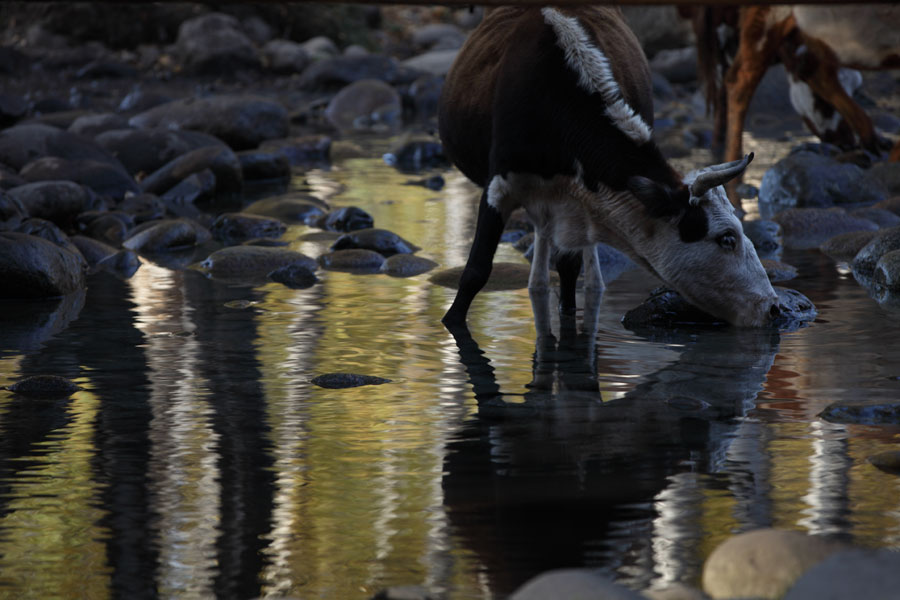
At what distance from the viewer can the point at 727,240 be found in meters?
5.27

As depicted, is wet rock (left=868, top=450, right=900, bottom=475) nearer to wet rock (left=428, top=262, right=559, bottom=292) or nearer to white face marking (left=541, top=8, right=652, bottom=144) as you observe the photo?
white face marking (left=541, top=8, right=652, bottom=144)

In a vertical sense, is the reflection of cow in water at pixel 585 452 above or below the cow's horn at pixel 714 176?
below

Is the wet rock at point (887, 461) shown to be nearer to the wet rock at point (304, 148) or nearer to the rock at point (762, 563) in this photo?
the rock at point (762, 563)

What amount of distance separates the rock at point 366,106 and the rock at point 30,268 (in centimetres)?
1105

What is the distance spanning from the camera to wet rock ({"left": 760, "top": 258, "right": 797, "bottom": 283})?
22.6 feet

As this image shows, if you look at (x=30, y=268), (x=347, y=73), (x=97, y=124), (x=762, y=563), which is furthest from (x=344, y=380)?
(x=347, y=73)

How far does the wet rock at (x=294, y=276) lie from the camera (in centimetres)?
694

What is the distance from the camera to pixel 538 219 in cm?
570

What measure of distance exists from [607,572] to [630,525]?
1.14ft

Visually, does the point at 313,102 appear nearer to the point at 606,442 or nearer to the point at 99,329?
the point at 99,329

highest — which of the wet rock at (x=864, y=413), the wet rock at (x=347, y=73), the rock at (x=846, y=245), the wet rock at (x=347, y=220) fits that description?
the wet rock at (x=347, y=73)

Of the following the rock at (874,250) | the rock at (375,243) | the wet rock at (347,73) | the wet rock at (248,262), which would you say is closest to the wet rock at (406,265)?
the rock at (375,243)

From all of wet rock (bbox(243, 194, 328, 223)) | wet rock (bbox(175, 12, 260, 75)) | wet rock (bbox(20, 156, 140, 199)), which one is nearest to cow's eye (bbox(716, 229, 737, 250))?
wet rock (bbox(243, 194, 328, 223))

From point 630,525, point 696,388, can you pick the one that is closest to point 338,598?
point 630,525
